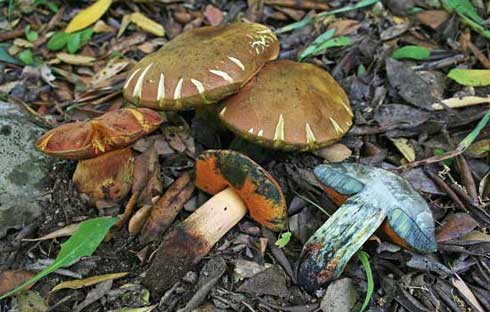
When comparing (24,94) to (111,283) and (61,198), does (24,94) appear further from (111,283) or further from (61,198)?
(111,283)

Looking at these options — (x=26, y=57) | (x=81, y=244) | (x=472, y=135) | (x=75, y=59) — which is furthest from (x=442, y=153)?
(x=26, y=57)

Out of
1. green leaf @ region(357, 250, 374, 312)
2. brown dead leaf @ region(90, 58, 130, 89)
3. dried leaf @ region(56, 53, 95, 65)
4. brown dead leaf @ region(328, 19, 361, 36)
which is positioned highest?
brown dead leaf @ region(328, 19, 361, 36)

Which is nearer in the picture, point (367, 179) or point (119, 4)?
point (367, 179)

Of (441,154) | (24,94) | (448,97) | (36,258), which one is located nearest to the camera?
(36,258)

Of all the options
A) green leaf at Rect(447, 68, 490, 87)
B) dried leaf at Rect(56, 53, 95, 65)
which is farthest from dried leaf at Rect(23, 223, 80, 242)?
green leaf at Rect(447, 68, 490, 87)

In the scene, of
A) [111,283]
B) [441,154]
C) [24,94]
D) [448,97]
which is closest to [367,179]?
[441,154]

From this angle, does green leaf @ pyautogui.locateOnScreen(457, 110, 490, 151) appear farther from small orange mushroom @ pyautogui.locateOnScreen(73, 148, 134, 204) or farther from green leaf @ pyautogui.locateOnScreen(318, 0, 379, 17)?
small orange mushroom @ pyautogui.locateOnScreen(73, 148, 134, 204)
